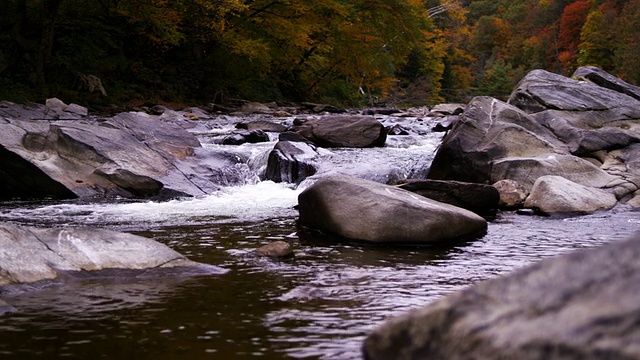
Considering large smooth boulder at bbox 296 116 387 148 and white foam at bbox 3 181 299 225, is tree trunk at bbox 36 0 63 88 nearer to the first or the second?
large smooth boulder at bbox 296 116 387 148

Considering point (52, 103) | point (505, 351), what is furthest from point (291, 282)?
point (52, 103)

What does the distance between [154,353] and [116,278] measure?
1595 millimetres

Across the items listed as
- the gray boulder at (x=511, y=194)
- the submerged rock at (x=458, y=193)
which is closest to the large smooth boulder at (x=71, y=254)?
the submerged rock at (x=458, y=193)

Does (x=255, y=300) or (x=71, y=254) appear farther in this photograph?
(x=71, y=254)

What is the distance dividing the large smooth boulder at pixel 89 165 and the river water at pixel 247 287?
0.58 m

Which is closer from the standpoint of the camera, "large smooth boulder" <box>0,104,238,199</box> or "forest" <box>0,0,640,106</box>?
"large smooth boulder" <box>0,104,238,199</box>

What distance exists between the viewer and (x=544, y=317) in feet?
5.74

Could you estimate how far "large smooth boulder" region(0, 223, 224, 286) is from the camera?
4637mm

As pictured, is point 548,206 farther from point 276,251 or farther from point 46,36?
point 46,36

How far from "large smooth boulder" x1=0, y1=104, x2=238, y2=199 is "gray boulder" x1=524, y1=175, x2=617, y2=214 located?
4753 millimetres

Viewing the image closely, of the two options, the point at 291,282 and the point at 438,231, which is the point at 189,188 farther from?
→ the point at 291,282

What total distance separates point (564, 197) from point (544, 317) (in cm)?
745

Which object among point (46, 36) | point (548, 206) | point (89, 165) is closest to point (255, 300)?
point (548, 206)

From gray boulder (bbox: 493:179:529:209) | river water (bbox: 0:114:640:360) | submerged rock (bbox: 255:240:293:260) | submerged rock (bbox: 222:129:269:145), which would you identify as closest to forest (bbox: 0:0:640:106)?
submerged rock (bbox: 222:129:269:145)
